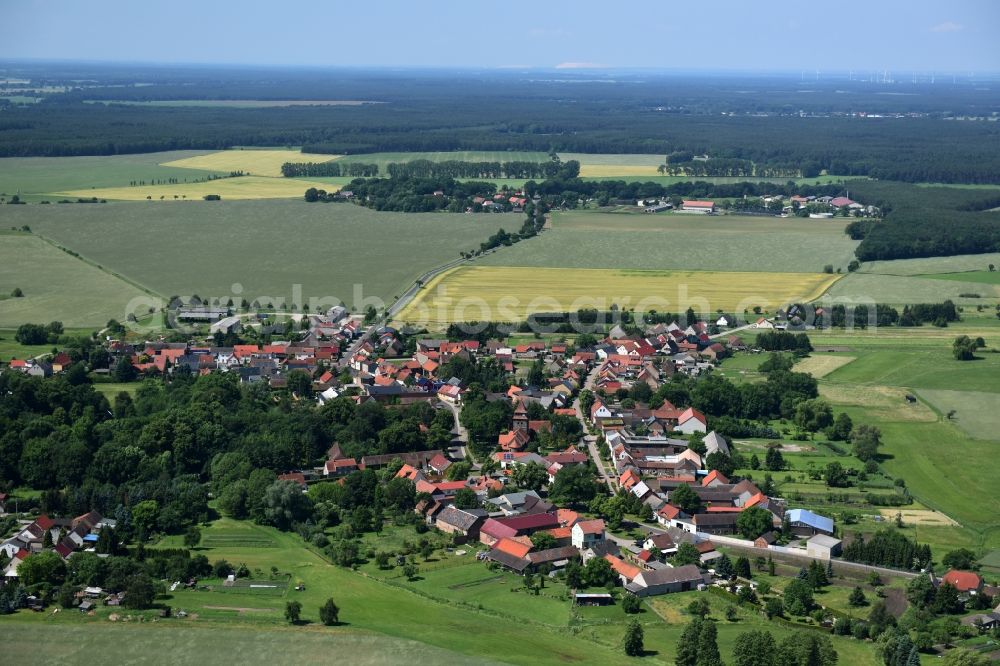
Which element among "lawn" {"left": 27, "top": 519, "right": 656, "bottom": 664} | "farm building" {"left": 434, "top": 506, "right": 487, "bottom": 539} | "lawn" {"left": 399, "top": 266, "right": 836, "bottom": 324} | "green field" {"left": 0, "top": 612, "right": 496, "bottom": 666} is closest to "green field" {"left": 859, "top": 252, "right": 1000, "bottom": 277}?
"lawn" {"left": 399, "top": 266, "right": 836, "bottom": 324}

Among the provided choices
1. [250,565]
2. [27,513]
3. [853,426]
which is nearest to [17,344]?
[27,513]

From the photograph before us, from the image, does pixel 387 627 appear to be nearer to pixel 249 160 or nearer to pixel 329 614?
pixel 329 614

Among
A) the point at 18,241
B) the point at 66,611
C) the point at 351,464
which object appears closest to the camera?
the point at 66,611

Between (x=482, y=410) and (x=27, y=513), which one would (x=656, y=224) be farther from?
(x=27, y=513)

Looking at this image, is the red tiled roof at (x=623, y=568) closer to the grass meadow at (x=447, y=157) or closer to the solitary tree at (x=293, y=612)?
the solitary tree at (x=293, y=612)

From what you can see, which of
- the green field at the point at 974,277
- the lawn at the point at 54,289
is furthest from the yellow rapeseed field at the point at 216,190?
the green field at the point at 974,277

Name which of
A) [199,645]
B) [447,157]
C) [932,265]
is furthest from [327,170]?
[199,645]
